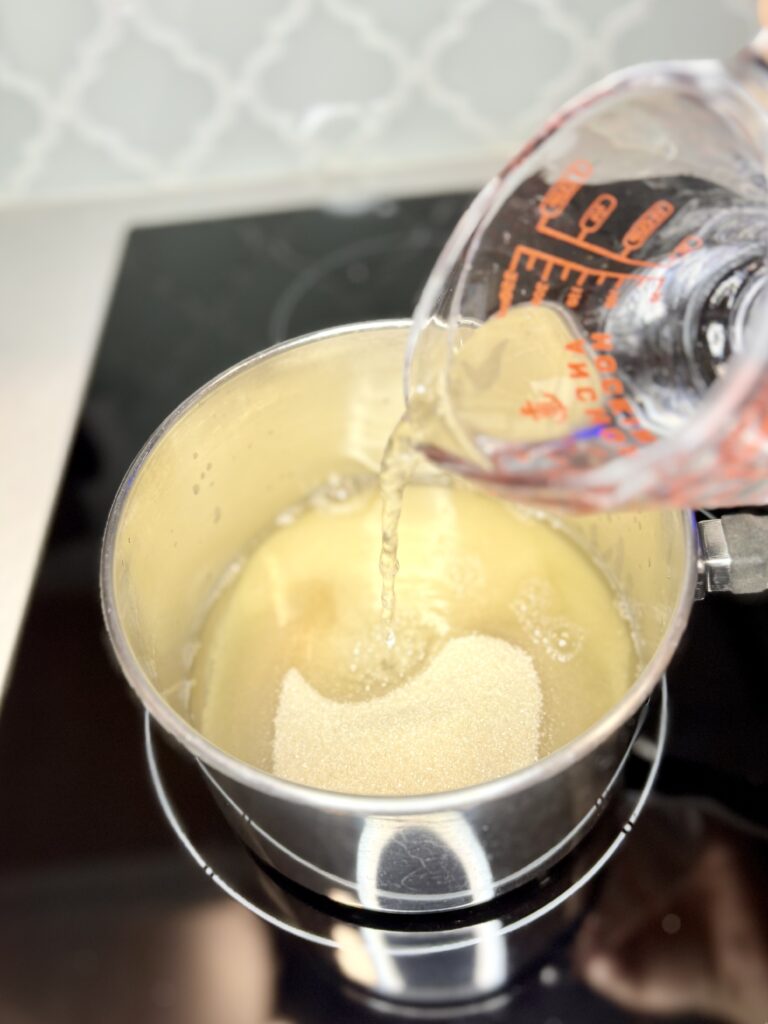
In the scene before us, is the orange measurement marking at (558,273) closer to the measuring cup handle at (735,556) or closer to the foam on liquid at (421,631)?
the foam on liquid at (421,631)

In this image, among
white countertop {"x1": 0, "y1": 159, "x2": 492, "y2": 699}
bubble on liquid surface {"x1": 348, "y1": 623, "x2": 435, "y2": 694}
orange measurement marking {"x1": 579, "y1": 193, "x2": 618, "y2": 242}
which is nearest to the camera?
orange measurement marking {"x1": 579, "y1": 193, "x2": 618, "y2": 242}

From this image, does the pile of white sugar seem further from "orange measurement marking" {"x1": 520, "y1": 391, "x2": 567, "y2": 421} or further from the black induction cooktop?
"orange measurement marking" {"x1": 520, "y1": 391, "x2": 567, "y2": 421}

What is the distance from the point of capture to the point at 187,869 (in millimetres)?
633

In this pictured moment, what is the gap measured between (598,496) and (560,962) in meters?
0.31

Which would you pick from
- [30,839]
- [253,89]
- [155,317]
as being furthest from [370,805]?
[253,89]

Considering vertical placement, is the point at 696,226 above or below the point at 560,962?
above

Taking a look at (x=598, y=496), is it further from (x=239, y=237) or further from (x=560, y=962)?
(x=239, y=237)

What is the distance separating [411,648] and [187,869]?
20 cm

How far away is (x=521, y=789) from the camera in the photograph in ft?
1.45

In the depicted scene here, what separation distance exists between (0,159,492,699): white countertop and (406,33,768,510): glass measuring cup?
42 centimetres

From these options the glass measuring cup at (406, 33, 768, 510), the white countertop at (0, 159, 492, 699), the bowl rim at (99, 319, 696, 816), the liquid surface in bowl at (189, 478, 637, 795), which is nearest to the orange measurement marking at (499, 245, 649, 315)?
the glass measuring cup at (406, 33, 768, 510)

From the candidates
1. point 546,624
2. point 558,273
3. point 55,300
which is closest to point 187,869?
point 546,624

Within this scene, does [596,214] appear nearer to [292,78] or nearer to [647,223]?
[647,223]

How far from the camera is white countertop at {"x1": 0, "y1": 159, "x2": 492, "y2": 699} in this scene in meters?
0.86
